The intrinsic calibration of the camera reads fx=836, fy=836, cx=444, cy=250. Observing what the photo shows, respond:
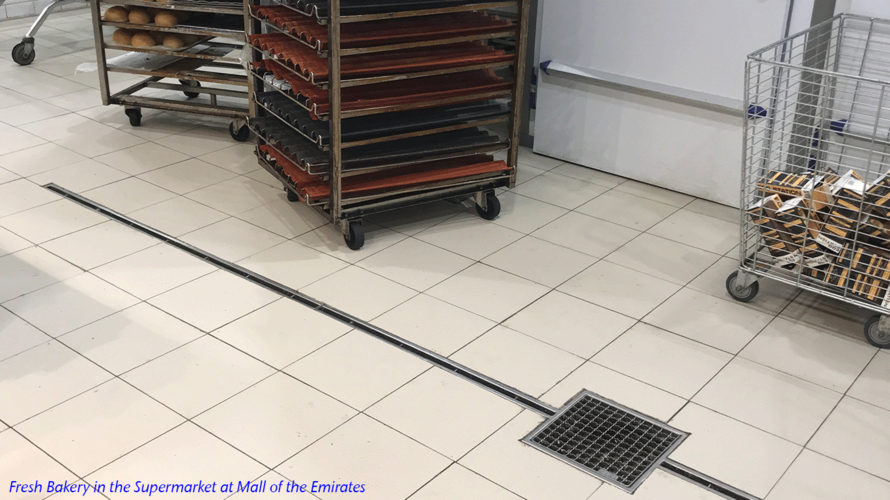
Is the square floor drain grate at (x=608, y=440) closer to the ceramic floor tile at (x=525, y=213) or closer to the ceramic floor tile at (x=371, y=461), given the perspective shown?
the ceramic floor tile at (x=371, y=461)

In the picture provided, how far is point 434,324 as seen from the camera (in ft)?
9.72

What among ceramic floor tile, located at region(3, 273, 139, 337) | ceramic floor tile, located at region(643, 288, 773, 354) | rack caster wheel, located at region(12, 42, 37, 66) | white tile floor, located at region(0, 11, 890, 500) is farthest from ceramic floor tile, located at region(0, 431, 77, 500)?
rack caster wheel, located at region(12, 42, 37, 66)

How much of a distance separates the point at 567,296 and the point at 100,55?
9.63 feet

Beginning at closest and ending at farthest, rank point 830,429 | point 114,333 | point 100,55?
point 830,429 < point 114,333 < point 100,55

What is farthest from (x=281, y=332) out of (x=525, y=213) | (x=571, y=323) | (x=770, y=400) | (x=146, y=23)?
(x=146, y=23)

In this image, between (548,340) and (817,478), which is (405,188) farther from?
(817,478)

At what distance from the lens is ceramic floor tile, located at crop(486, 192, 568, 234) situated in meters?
3.71

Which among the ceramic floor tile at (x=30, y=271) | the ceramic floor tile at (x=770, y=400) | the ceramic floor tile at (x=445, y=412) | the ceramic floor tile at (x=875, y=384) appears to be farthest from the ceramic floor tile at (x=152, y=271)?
the ceramic floor tile at (x=875, y=384)

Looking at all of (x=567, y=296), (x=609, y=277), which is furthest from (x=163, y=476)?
(x=609, y=277)

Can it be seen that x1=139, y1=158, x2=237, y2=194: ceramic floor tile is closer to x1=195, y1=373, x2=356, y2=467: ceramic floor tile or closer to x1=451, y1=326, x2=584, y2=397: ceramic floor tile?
x1=195, y1=373, x2=356, y2=467: ceramic floor tile

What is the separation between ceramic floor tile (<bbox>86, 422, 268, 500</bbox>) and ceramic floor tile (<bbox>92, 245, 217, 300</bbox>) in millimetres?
894

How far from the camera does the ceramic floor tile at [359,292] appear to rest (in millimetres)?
3049

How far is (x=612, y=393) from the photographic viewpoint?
A: 103 inches

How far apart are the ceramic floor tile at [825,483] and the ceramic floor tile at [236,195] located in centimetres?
251
